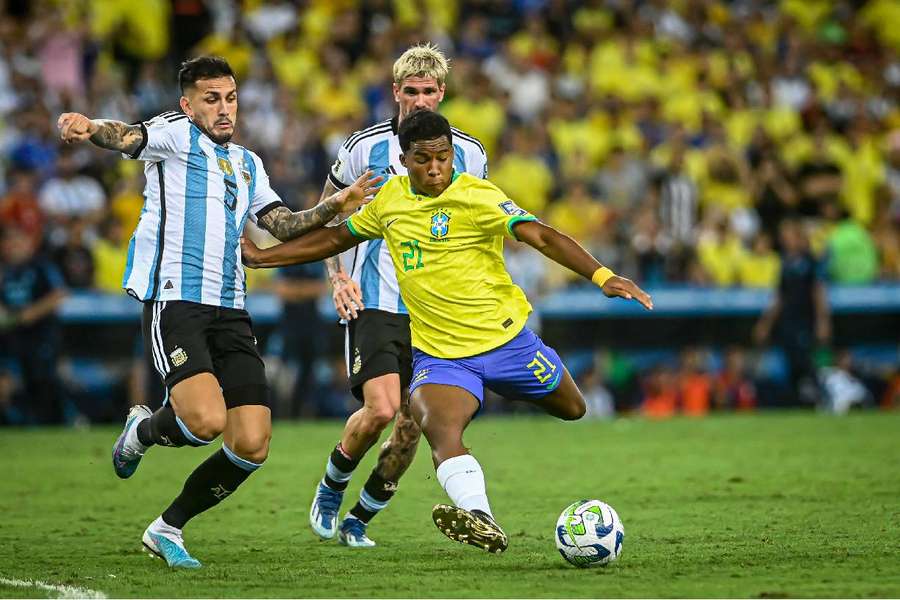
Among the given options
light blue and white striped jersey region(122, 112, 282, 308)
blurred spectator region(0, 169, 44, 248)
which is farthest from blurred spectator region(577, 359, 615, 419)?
light blue and white striped jersey region(122, 112, 282, 308)

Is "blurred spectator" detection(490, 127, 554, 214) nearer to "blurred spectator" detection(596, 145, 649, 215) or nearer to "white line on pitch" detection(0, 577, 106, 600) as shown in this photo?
"blurred spectator" detection(596, 145, 649, 215)

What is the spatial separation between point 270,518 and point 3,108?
10.6 meters

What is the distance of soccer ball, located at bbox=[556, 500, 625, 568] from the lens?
6914 millimetres

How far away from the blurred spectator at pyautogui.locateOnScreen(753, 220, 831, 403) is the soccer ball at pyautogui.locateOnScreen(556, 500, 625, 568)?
11138 millimetres

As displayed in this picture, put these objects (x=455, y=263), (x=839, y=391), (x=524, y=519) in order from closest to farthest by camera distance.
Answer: (x=455, y=263)
(x=524, y=519)
(x=839, y=391)

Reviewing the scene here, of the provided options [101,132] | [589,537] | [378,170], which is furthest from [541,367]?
[101,132]

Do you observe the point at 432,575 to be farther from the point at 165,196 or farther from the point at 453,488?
the point at 165,196

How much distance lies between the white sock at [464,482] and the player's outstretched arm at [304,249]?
4.62ft

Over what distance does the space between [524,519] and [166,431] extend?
247 centimetres

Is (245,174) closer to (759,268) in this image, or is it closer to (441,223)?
(441,223)

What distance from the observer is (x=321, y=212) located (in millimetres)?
7898

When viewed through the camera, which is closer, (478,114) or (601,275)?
(601,275)

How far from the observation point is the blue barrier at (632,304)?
16594 millimetres

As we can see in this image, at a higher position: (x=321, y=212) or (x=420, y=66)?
(x=420, y=66)
